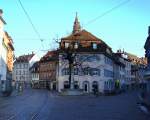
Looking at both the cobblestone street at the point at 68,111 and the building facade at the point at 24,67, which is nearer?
the cobblestone street at the point at 68,111

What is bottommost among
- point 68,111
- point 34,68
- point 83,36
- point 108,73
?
point 68,111

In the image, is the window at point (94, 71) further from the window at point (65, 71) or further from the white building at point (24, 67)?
the white building at point (24, 67)

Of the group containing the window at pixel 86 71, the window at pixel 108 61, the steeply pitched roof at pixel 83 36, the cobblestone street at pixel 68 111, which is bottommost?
the cobblestone street at pixel 68 111

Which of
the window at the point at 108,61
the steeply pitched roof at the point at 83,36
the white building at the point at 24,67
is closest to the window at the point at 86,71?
the steeply pitched roof at the point at 83,36

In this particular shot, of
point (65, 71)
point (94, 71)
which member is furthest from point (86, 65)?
point (65, 71)

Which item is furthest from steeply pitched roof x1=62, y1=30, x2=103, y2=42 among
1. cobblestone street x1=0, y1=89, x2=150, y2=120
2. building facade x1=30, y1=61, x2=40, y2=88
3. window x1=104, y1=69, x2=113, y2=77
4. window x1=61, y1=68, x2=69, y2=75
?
cobblestone street x1=0, y1=89, x2=150, y2=120

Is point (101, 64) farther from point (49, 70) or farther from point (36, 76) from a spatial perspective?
point (36, 76)

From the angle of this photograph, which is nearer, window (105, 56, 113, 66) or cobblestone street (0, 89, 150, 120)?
cobblestone street (0, 89, 150, 120)

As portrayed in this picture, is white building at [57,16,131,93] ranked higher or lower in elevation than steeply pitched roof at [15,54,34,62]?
lower

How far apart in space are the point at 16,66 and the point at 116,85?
184 ft

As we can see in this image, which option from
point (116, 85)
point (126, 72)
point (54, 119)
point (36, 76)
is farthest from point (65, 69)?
point (54, 119)

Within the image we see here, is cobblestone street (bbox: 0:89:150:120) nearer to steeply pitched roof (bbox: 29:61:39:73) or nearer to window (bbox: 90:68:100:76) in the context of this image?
window (bbox: 90:68:100:76)

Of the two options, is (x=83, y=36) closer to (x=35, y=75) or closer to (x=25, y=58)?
(x=35, y=75)

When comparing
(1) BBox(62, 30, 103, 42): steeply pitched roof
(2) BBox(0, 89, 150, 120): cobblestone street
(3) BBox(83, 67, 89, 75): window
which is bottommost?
(2) BBox(0, 89, 150, 120): cobblestone street
